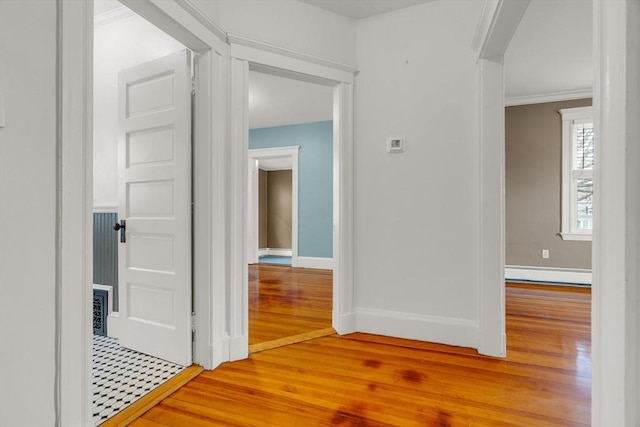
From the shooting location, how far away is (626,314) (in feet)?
2.40

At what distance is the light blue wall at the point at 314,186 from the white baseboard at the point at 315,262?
7 cm

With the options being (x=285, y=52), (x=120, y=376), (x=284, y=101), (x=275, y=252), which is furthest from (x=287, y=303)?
(x=275, y=252)

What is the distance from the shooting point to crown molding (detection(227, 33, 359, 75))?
2.24 meters

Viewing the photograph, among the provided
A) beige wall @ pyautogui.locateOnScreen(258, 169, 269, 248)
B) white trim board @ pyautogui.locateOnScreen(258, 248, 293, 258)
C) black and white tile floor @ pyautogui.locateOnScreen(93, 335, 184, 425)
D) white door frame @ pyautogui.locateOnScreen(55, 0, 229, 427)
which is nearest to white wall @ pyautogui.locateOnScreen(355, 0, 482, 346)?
black and white tile floor @ pyautogui.locateOnScreen(93, 335, 184, 425)

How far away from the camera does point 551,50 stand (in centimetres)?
348

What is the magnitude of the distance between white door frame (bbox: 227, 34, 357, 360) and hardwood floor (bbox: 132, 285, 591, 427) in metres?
0.30

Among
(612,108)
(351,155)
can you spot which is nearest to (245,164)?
(351,155)

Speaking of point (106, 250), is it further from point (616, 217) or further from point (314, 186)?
point (314, 186)

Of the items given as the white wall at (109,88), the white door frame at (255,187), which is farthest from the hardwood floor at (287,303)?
the white wall at (109,88)

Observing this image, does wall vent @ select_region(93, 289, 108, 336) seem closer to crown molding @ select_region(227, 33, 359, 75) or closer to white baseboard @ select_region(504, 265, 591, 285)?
crown molding @ select_region(227, 33, 359, 75)

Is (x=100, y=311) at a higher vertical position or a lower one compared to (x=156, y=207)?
lower

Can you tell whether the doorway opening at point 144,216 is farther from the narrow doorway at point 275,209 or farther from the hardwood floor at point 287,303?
the narrow doorway at point 275,209

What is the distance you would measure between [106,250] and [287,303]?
6.09 ft

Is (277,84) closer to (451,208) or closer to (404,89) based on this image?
(404,89)
